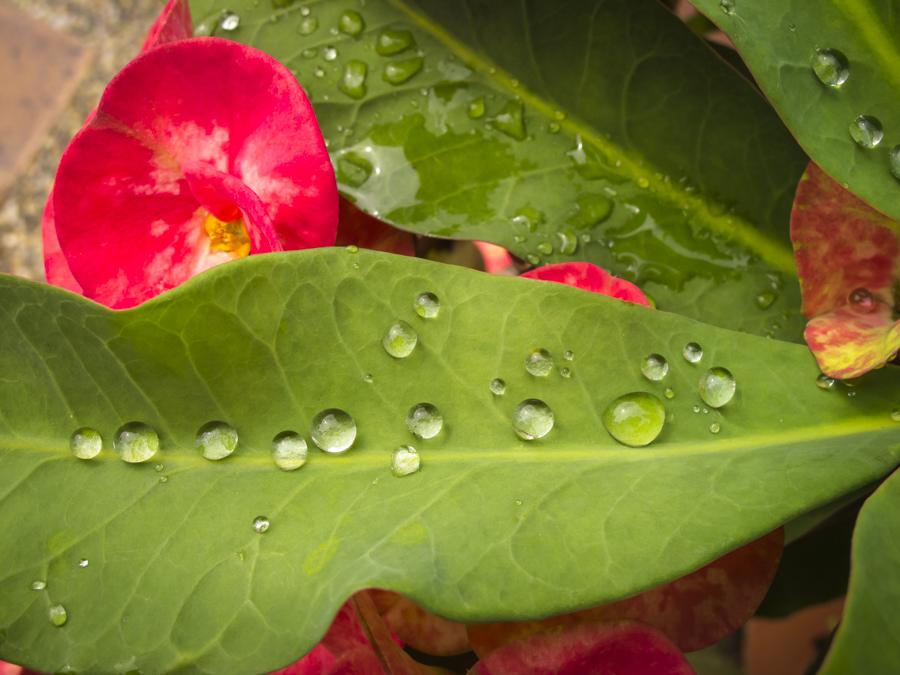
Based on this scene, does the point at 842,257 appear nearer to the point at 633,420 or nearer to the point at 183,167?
the point at 633,420

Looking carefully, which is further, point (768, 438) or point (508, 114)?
point (508, 114)

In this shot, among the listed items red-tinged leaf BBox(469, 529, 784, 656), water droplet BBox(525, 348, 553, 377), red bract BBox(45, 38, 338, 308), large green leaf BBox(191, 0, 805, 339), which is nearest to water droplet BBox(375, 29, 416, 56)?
large green leaf BBox(191, 0, 805, 339)

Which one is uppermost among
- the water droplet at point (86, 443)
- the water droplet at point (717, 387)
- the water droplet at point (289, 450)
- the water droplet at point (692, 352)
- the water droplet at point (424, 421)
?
the water droplet at point (692, 352)

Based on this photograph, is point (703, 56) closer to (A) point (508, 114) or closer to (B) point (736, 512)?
(A) point (508, 114)

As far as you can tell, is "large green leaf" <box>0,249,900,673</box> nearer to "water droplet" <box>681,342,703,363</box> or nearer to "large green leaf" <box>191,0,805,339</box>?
"water droplet" <box>681,342,703,363</box>

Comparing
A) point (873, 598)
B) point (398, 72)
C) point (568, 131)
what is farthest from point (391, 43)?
point (873, 598)

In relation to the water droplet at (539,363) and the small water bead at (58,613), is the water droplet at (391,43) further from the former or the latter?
the small water bead at (58,613)

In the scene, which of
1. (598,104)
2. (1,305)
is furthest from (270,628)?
(598,104)

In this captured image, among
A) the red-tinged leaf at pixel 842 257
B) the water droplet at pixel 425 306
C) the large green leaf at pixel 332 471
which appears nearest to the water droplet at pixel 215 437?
the large green leaf at pixel 332 471
